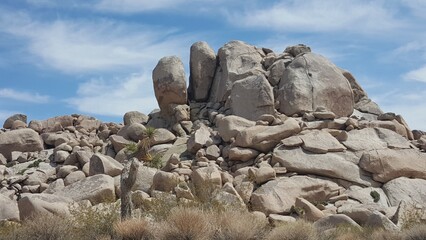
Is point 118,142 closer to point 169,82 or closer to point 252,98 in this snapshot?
point 169,82

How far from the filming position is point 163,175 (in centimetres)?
2808

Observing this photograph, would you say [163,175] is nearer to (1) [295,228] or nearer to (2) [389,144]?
(1) [295,228]

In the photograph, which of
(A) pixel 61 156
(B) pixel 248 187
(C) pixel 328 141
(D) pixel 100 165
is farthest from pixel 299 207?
(A) pixel 61 156

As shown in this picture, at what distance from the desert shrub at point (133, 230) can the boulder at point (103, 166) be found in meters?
11.8

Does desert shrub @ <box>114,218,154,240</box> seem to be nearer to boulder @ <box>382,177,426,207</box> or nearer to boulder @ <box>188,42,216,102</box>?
boulder @ <box>382,177,426,207</box>

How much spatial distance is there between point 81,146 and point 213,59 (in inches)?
476

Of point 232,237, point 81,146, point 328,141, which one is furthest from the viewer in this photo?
point 81,146

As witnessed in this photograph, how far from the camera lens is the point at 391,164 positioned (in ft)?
102

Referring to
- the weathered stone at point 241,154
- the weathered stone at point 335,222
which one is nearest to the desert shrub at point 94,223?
the weathered stone at point 335,222

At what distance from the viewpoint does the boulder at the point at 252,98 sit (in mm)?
36750

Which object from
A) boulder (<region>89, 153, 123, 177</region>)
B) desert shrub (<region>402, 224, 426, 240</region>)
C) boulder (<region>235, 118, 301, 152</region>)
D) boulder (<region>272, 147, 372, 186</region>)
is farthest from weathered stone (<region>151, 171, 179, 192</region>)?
desert shrub (<region>402, 224, 426, 240</region>)

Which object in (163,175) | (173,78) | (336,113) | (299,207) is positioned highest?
(173,78)

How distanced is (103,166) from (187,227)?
43.5ft

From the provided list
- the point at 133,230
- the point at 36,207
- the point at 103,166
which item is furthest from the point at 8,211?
the point at 133,230
